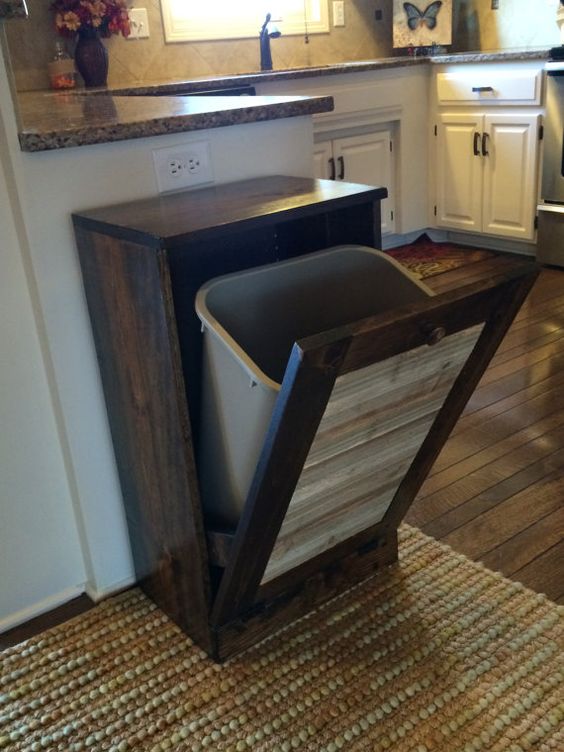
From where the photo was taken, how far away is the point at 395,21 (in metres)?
4.07

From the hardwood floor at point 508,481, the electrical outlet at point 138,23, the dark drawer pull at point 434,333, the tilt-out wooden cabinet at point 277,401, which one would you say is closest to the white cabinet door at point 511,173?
the hardwood floor at point 508,481

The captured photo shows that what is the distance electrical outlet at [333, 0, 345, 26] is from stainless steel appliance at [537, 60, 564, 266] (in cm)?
138

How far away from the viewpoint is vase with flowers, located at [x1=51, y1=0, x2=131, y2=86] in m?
3.10

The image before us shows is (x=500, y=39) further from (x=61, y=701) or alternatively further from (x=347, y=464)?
(x=61, y=701)

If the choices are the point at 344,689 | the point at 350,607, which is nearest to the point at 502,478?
the point at 350,607

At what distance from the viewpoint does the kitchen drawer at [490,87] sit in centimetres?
330

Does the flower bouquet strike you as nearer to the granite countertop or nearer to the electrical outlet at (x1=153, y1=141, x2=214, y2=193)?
the granite countertop

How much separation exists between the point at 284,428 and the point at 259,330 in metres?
0.36

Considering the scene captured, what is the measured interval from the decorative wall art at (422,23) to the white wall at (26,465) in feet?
10.7

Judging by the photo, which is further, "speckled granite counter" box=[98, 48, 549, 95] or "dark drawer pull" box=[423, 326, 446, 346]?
"speckled granite counter" box=[98, 48, 549, 95]

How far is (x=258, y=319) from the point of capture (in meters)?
1.36

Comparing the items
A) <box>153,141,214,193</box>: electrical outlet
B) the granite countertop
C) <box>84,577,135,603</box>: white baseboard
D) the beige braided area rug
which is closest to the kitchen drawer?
the granite countertop

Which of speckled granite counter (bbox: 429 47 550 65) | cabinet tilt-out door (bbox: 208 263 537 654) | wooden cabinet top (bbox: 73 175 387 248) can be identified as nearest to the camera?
cabinet tilt-out door (bbox: 208 263 537 654)

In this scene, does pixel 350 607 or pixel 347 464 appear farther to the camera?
pixel 350 607
